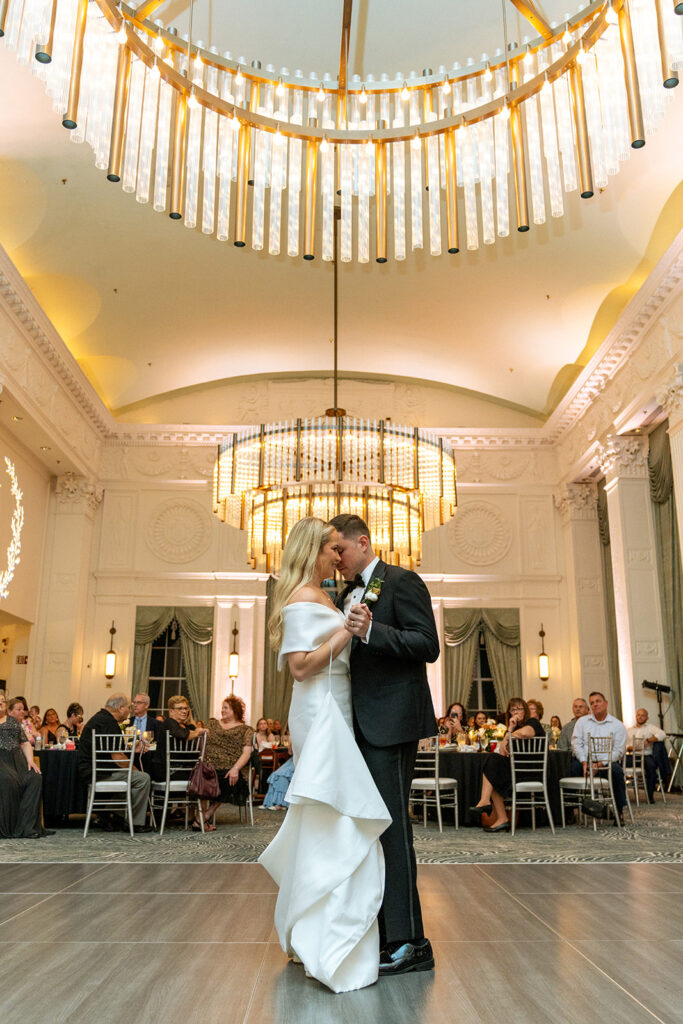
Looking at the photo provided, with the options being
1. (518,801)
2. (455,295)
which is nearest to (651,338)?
(455,295)

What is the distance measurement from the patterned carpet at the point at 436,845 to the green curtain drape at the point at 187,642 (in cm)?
573

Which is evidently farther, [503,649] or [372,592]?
[503,649]

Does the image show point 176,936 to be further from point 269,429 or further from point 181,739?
point 269,429

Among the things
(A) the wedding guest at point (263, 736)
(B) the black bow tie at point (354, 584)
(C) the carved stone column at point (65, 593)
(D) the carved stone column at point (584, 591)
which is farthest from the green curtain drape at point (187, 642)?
(B) the black bow tie at point (354, 584)

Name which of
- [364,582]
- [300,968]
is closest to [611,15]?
[364,582]

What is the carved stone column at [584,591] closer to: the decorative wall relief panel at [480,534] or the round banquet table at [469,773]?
the decorative wall relief panel at [480,534]

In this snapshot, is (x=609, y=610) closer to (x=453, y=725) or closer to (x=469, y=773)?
(x=453, y=725)

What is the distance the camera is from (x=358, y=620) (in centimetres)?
259

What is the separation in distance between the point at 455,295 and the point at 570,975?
33.3 ft

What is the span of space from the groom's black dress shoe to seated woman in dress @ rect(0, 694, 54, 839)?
487 cm

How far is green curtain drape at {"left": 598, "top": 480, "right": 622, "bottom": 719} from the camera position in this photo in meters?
13.3

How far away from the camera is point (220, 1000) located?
7.72ft

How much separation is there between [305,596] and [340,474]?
596 centimetres

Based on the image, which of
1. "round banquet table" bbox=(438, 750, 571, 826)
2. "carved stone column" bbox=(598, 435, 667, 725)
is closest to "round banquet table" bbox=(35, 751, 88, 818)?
"round banquet table" bbox=(438, 750, 571, 826)
